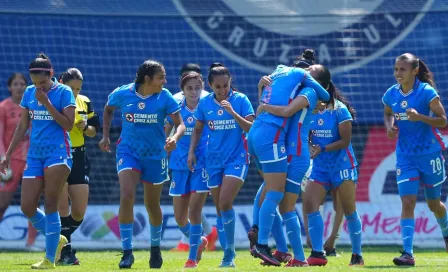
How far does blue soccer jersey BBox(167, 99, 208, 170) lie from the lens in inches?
450

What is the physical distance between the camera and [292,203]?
937cm

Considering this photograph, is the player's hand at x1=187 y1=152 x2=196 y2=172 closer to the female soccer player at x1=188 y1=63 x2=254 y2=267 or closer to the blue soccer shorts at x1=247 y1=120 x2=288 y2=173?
the female soccer player at x1=188 y1=63 x2=254 y2=267

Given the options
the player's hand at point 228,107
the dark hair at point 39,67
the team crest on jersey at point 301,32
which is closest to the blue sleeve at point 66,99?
the dark hair at point 39,67

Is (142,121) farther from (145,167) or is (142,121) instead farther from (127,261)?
(127,261)

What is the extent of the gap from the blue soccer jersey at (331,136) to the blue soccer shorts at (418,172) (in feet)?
2.17

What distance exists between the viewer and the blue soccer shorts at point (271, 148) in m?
9.20

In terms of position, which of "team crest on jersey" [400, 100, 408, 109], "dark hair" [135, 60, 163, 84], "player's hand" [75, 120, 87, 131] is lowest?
"player's hand" [75, 120, 87, 131]

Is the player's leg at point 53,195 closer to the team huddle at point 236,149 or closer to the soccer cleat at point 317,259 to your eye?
the team huddle at point 236,149

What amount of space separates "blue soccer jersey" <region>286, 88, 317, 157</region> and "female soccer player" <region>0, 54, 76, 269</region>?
220cm

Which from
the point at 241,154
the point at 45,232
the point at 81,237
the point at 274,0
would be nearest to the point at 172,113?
the point at 241,154

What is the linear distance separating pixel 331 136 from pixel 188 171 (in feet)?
5.66

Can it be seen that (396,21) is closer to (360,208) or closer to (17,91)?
(360,208)

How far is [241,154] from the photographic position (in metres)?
10.5

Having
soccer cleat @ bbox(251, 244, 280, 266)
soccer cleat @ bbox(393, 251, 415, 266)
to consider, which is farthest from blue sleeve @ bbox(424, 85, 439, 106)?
soccer cleat @ bbox(251, 244, 280, 266)
